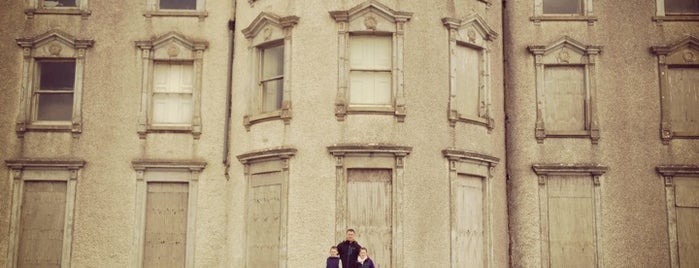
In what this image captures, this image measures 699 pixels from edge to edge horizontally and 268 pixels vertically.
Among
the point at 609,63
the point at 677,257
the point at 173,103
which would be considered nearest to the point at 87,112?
the point at 173,103

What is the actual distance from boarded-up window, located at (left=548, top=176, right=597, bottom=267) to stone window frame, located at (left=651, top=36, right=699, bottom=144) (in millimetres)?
2473

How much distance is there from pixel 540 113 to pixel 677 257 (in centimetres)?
493

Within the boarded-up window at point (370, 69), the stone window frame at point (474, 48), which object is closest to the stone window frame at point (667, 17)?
the stone window frame at point (474, 48)

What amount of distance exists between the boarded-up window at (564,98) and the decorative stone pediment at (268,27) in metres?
7.08

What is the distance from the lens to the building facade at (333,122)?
755 inches

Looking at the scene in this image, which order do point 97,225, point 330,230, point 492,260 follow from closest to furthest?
point 330,230 → point 492,260 → point 97,225

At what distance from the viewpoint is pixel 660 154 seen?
70.1ft

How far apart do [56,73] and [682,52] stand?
16544mm

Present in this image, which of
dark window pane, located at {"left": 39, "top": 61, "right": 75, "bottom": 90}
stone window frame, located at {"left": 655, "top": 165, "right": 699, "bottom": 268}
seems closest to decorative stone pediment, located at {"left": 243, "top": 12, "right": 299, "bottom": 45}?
dark window pane, located at {"left": 39, "top": 61, "right": 75, "bottom": 90}

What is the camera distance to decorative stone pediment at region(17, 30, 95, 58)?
21.9 m

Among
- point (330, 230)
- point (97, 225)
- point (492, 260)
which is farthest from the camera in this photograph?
point (97, 225)

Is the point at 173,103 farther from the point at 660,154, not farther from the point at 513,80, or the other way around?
the point at 660,154

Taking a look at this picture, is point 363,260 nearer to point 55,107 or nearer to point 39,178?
point 39,178

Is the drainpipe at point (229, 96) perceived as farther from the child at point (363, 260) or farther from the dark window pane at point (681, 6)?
the dark window pane at point (681, 6)
